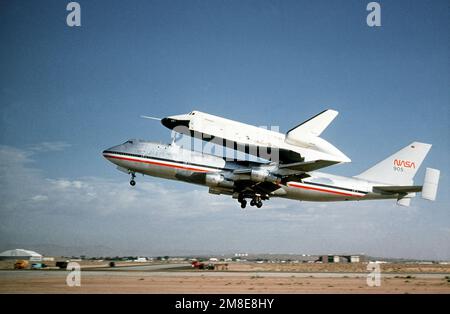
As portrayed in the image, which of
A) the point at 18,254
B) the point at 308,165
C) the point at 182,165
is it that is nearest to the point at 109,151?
the point at 182,165

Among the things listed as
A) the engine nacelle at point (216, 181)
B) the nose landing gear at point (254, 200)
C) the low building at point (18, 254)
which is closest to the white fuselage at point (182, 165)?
the engine nacelle at point (216, 181)

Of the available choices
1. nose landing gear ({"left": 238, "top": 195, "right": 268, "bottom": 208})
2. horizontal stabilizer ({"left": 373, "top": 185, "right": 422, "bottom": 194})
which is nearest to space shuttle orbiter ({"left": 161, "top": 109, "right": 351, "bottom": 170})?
nose landing gear ({"left": 238, "top": 195, "right": 268, "bottom": 208})

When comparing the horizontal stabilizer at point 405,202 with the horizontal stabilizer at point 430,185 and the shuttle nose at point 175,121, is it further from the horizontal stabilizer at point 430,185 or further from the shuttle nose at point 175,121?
the shuttle nose at point 175,121

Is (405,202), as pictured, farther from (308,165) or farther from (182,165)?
(182,165)

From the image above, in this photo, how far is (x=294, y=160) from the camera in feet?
182

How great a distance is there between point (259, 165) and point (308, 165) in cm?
656

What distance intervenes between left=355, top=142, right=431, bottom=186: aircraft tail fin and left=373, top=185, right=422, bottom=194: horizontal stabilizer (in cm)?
250

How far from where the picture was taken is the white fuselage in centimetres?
5588

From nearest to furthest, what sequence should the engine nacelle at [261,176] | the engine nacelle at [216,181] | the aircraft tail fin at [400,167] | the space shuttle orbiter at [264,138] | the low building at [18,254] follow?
1. the space shuttle orbiter at [264,138]
2. the engine nacelle at [261,176]
3. the engine nacelle at [216,181]
4. the aircraft tail fin at [400,167]
5. the low building at [18,254]

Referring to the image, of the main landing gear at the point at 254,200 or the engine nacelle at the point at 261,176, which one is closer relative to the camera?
the engine nacelle at the point at 261,176

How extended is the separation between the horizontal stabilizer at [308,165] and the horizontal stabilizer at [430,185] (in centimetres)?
1330

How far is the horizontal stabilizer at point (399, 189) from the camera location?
58375mm
